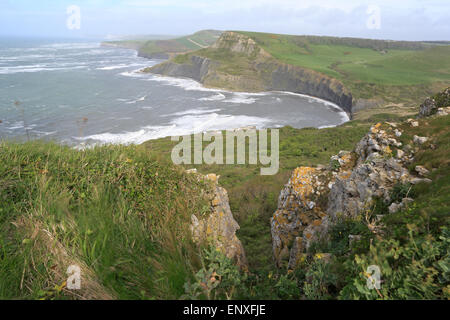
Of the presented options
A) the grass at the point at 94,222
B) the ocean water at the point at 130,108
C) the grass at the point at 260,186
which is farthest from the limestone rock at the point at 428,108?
the ocean water at the point at 130,108

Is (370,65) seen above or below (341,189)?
above

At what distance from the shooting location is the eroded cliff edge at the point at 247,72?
85.9m

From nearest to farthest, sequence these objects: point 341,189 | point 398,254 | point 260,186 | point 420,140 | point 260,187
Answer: point 398,254 < point 420,140 < point 341,189 < point 260,187 < point 260,186

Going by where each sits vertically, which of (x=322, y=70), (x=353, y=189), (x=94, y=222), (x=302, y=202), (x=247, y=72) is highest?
(x=322, y=70)

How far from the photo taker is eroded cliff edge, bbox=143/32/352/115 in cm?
8588

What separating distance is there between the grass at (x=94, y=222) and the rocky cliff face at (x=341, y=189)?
96.0 inches

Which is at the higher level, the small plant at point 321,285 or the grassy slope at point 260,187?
the small plant at point 321,285

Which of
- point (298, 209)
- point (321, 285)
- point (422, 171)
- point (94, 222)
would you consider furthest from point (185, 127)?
point (321, 285)

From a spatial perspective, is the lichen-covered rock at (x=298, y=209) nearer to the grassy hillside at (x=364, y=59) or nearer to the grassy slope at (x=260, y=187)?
the grassy slope at (x=260, y=187)

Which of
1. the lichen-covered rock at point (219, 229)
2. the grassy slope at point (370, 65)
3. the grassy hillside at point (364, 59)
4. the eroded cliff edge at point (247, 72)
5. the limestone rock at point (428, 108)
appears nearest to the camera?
the lichen-covered rock at point (219, 229)

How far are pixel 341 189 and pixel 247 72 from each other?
341 feet

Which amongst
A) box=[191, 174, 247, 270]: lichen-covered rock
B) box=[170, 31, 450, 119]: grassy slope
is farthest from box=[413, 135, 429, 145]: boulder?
box=[170, 31, 450, 119]: grassy slope

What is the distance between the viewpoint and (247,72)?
341 ft

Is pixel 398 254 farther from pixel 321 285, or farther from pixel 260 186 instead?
pixel 260 186
